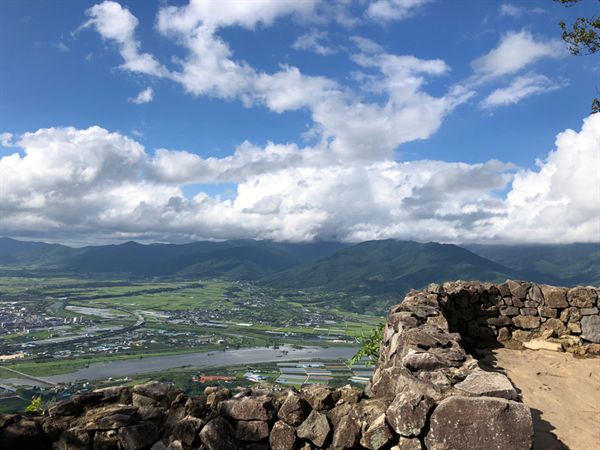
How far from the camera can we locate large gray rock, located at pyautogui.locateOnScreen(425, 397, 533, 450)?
4832 millimetres

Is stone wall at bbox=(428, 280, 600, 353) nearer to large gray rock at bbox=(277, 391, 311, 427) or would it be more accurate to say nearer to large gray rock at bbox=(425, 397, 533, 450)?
large gray rock at bbox=(425, 397, 533, 450)

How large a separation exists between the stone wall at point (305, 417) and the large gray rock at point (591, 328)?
9.62 meters

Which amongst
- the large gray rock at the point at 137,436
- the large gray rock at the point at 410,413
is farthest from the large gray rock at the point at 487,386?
the large gray rock at the point at 137,436

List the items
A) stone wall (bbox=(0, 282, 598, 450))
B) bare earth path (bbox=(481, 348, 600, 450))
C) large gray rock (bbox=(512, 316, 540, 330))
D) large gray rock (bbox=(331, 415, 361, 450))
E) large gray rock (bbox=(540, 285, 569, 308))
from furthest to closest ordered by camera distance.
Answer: large gray rock (bbox=(512, 316, 540, 330)), large gray rock (bbox=(540, 285, 569, 308)), bare earth path (bbox=(481, 348, 600, 450)), large gray rock (bbox=(331, 415, 361, 450)), stone wall (bbox=(0, 282, 598, 450))

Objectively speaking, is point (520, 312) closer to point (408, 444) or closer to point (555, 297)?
point (555, 297)

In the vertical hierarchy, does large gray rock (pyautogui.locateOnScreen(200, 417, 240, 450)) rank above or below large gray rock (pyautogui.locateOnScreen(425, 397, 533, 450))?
below

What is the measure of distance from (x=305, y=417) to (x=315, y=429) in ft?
0.78

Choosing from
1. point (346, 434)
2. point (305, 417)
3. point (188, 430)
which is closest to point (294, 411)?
point (305, 417)

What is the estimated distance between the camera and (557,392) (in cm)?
986

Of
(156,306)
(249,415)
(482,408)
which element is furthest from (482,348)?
(156,306)

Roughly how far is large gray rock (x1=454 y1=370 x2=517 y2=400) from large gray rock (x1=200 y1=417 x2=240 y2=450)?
3.37 metres

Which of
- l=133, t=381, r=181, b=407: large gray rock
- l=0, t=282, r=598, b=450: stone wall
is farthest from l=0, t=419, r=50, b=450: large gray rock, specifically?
l=133, t=381, r=181, b=407: large gray rock

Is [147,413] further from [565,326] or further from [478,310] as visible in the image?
[565,326]

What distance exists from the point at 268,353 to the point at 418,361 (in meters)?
92.0
